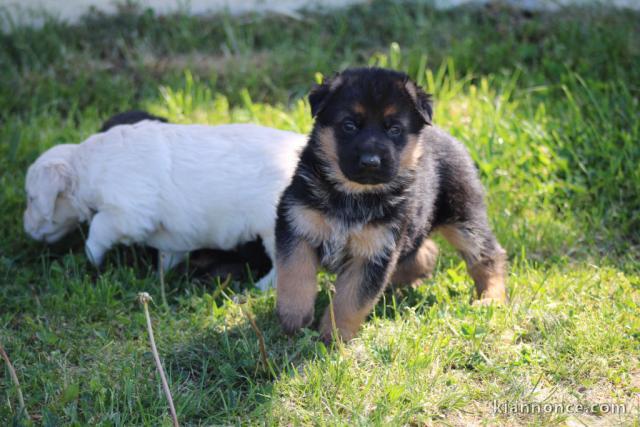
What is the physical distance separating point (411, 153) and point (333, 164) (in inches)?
16.8

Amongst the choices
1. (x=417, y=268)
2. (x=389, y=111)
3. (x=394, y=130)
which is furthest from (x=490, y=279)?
(x=389, y=111)

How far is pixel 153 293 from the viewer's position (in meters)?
5.06

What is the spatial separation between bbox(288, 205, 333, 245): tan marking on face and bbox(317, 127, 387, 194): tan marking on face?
0.19 metres

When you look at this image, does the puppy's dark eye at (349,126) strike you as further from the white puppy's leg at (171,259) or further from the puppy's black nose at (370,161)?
the white puppy's leg at (171,259)

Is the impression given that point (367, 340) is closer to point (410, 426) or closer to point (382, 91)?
point (410, 426)

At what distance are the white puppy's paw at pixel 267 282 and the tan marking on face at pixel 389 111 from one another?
1.40m

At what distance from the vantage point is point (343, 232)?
4320 mm

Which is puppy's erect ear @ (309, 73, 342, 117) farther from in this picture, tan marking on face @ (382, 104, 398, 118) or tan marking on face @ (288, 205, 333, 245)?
tan marking on face @ (288, 205, 333, 245)

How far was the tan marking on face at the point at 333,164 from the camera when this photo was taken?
4.29 metres

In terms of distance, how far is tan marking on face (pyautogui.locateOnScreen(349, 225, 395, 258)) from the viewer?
433 cm

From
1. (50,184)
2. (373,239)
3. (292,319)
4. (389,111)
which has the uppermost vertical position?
(389,111)

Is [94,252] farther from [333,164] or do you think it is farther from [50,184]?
[333,164]

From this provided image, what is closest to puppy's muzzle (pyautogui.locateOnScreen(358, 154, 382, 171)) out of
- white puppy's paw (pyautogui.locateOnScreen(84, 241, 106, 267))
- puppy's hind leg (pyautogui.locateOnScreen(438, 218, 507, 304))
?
puppy's hind leg (pyautogui.locateOnScreen(438, 218, 507, 304))

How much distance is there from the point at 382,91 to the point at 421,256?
4.46 feet
